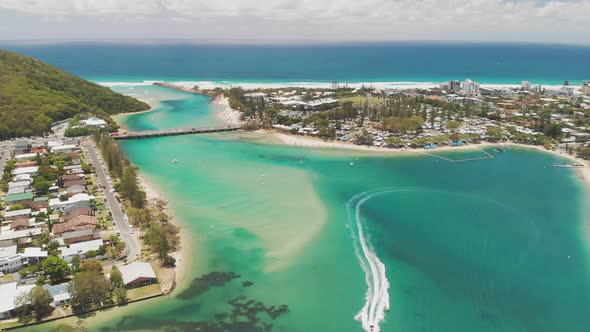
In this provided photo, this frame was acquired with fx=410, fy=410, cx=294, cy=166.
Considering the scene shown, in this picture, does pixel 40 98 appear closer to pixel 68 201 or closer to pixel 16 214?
pixel 68 201

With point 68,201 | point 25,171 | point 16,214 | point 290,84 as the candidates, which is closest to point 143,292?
point 68,201

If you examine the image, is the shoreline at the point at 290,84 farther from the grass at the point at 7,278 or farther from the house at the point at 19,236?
the grass at the point at 7,278

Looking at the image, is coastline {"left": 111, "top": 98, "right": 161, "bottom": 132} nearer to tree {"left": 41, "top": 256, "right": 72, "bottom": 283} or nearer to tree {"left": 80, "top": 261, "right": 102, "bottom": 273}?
tree {"left": 41, "top": 256, "right": 72, "bottom": 283}

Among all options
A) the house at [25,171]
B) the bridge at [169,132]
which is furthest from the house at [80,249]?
the bridge at [169,132]

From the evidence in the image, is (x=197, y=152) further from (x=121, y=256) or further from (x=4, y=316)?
(x=4, y=316)

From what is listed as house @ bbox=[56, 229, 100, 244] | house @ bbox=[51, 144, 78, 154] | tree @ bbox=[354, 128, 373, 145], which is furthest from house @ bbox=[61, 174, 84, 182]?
tree @ bbox=[354, 128, 373, 145]

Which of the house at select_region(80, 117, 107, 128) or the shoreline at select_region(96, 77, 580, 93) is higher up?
the shoreline at select_region(96, 77, 580, 93)

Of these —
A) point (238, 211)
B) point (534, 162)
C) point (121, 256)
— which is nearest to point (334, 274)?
point (238, 211)
